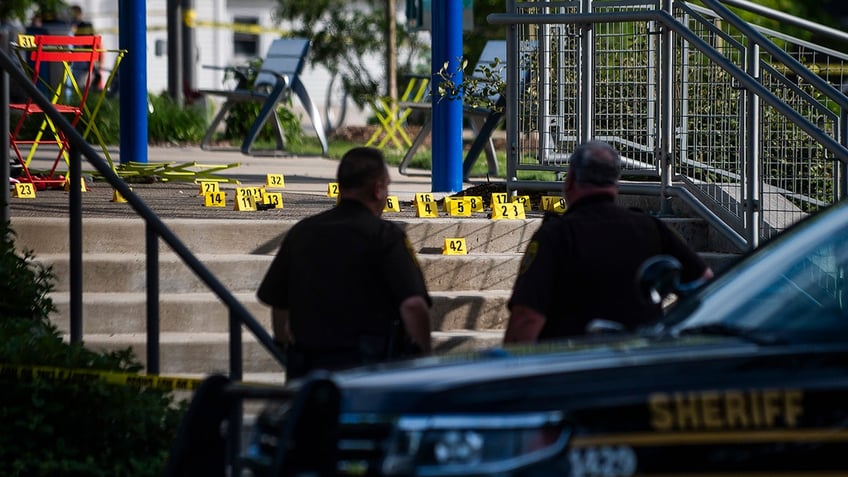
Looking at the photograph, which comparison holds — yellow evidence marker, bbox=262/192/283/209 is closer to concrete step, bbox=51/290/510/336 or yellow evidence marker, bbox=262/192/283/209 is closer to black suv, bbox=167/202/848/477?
concrete step, bbox=51/290/510/336

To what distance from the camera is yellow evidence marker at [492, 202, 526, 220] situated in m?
9.14

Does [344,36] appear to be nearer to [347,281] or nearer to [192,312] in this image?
[192,312]

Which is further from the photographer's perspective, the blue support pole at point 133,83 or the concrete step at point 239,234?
the blue support pole at point 133,83

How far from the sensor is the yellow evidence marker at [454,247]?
859cm

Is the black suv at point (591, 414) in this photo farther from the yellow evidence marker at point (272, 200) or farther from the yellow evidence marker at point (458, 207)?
the yellow evidence marker at point (272, 200)

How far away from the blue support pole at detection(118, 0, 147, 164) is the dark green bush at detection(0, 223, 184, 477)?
5.40m

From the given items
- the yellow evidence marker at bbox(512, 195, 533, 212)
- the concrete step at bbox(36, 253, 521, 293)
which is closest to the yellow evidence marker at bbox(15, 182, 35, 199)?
the concrete step at bbox(36, 253, 521, 293)

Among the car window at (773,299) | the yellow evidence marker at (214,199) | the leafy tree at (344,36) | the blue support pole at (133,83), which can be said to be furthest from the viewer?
the leafy tree at (344,36)

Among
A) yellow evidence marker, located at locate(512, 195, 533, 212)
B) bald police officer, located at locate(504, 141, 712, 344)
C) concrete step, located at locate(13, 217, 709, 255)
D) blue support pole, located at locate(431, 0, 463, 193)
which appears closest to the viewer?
bald police officer, located at locate(504, 141, 712, 344)

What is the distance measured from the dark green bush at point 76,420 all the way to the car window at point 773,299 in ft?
8.74

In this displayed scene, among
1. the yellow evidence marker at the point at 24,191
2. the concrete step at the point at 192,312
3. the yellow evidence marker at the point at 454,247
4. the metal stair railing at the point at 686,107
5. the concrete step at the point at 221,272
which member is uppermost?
the metal stair railing at the point at 686,107

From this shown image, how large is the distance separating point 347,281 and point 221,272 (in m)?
2.69

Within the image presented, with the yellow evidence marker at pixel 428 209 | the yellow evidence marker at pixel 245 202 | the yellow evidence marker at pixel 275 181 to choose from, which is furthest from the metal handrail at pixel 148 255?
the yellow evidence marker at pixel 275 181

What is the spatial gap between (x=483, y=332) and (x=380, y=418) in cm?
440
